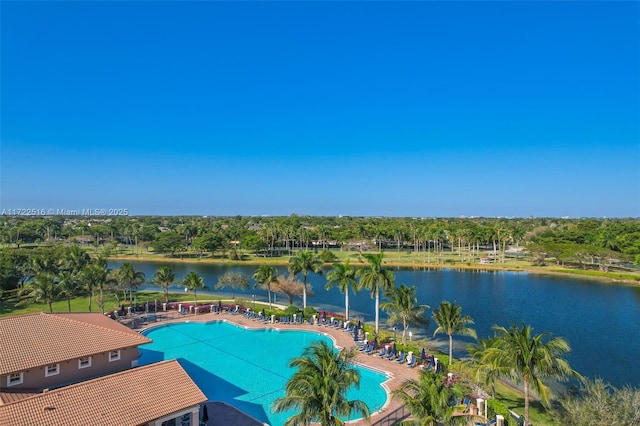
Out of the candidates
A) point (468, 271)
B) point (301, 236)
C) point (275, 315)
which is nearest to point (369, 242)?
point (301, 236)

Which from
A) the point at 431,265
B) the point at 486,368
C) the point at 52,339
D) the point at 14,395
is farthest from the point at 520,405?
the point at 431,265

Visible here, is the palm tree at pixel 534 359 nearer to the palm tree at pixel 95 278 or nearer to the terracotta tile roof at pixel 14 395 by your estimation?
the terracotta tile roof at pixel 14 395

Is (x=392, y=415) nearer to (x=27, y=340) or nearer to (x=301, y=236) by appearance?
(x=27, y=340)

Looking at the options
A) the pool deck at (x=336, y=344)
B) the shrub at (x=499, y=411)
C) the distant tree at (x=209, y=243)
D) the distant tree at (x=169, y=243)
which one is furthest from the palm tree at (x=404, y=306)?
the distant tree at (x=169, y=243)

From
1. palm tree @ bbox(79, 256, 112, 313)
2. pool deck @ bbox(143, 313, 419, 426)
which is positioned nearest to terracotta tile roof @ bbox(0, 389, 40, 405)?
pool deck @ bbox(143, 313, 419, 426)

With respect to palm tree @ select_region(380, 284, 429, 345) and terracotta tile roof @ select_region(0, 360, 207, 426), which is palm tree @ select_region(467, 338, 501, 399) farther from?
terracotta tile roof @ select_region(0, 360, 207, 426)
